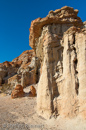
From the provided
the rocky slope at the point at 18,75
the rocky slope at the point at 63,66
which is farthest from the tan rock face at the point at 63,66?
the rocky slope at the point at 18,75

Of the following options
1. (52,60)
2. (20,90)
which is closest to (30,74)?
(20,90)

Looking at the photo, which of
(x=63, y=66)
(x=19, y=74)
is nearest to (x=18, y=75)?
(x=19, y=74)

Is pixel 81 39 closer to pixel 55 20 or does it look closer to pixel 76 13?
pixel 55 20

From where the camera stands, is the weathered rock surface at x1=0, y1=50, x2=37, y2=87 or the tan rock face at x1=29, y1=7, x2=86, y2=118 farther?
the weathered rock surface at x1=0, y1=50, x2=37, y2=87

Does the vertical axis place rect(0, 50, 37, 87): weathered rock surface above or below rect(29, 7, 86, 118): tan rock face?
above

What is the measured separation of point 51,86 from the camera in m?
5.93

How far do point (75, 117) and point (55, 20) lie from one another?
5581mm

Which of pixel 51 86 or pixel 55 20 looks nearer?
pixel 51 86

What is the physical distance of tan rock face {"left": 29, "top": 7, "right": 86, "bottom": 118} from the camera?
503cm

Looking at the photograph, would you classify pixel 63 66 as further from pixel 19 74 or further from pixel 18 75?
pixel 19 74

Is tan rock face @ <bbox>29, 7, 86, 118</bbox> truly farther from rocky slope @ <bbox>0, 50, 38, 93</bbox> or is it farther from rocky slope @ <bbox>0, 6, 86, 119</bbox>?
rocky slope @ <bbox>0, 50, 38, 93</bbox>

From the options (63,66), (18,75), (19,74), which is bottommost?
(63,66)

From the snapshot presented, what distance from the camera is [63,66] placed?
19.3 feet

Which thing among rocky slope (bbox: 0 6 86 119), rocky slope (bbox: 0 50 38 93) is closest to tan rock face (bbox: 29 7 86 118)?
rocky slope (bbox: 0 6 86 119)
